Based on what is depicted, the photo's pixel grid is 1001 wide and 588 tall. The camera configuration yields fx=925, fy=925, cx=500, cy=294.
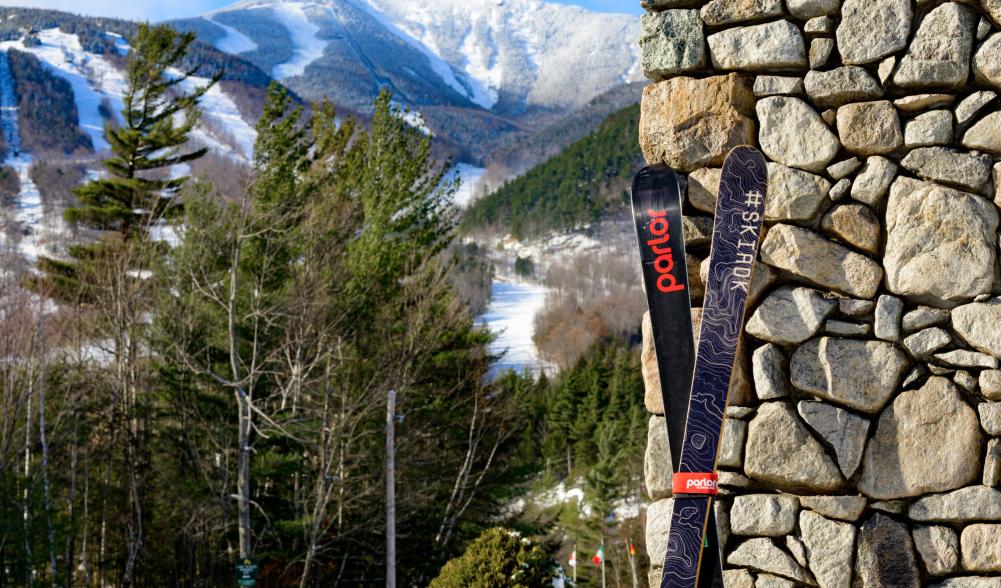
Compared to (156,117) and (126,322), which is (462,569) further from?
(156,117)

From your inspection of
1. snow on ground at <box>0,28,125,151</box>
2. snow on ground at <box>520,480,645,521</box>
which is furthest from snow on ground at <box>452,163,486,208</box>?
snow on ground at <box>520,480,645,521</box>

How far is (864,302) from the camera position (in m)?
2.91

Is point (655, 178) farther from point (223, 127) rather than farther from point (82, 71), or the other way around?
point (82, 71)

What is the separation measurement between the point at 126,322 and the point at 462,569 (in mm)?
8916

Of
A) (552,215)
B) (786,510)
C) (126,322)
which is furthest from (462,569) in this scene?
(552,215)

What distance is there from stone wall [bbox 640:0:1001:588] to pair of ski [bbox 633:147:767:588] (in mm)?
114

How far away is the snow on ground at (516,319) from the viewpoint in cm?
8331

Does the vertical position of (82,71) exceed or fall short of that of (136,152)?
it exceeds it

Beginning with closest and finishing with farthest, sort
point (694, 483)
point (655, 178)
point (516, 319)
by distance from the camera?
point (694, 483) < point (655, 178) < point (516, 319)

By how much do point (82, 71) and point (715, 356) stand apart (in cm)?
19355

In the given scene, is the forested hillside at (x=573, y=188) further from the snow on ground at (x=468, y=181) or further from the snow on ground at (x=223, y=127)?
the snow on ground at (x=223, y=127)

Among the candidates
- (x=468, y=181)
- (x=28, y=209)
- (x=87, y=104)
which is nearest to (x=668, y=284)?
(x=28, y=209)

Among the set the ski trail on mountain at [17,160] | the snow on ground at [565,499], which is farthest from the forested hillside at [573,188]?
the snow on ground at [565,499]

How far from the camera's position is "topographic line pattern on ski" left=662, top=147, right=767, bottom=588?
9.29ft
